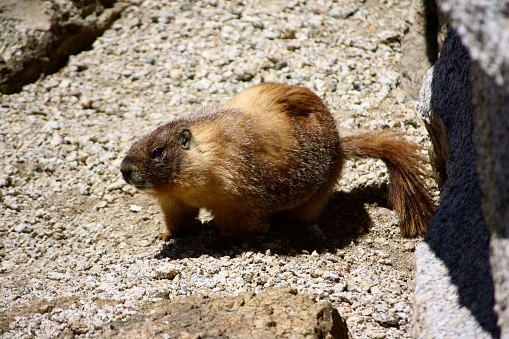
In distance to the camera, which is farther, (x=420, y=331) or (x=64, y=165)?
(x=64, y=165)

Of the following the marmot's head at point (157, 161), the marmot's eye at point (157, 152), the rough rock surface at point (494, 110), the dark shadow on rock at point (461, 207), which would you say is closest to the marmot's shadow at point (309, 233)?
the marmot's head at point (157, 161)

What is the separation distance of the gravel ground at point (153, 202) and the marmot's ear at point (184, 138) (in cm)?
97

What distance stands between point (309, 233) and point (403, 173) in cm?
112

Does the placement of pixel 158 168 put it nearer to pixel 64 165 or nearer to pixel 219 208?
pixel 219 208

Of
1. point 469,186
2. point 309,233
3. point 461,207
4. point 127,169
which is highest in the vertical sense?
point 469,186

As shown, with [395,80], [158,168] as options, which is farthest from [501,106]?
[395,80]

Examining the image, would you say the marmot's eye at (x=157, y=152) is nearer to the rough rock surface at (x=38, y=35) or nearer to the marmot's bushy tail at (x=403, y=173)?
the marmot's bushy tail at (x=403, y=173)

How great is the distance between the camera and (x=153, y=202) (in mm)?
5977

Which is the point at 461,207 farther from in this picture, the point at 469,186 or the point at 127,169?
the point at 127,169

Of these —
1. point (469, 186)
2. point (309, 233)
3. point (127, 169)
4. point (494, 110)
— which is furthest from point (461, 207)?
point (127, 169)

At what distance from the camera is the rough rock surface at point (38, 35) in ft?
22.8

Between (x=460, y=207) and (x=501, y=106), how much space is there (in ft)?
4.47

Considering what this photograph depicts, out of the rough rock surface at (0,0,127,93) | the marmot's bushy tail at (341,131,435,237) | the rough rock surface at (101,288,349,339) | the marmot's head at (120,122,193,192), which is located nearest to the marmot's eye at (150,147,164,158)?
the marmot's head at (120,122,193,192)

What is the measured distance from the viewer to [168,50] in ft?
24.9
